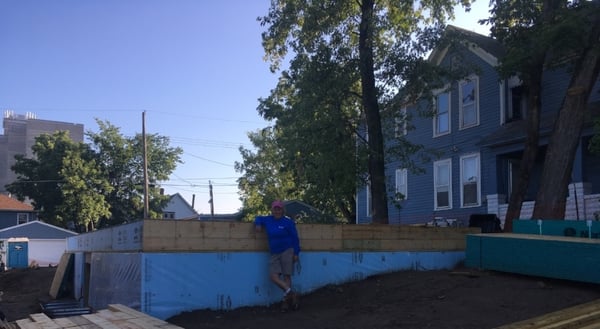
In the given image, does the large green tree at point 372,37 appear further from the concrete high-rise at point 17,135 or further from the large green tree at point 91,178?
the concrete high-rise at point 17,135

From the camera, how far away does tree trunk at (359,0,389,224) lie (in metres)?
13.1

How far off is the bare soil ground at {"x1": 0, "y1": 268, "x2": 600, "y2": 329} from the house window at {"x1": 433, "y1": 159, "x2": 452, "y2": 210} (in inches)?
384

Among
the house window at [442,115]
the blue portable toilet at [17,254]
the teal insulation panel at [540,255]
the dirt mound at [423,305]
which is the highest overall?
the house window at [442,115]

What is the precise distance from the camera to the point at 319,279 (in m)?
9.01

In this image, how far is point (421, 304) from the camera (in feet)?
23.7

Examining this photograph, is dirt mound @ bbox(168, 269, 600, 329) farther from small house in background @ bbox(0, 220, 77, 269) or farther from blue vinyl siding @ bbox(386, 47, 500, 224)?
small house in background @ bbox(0, 220, 77, 269)

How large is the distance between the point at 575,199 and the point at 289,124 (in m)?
7.39

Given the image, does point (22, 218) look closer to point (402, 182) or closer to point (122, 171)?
point (122, 171)

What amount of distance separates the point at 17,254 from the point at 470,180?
1211 inches

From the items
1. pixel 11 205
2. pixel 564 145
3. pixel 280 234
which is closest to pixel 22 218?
pixel 11 205

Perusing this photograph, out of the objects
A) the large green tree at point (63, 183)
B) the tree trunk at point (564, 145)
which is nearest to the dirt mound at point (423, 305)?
the tree trunk at point (564, 145)

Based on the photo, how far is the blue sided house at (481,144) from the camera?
48.1 feet

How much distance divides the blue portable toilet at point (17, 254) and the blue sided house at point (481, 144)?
27367 millimetres

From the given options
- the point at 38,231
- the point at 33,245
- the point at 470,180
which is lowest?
the point at 33,245
